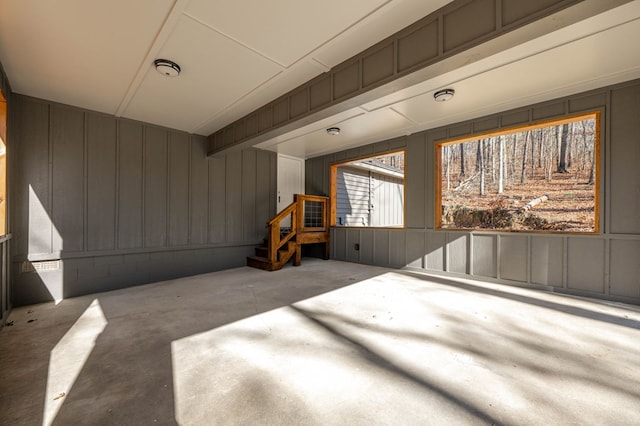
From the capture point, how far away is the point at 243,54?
2.63m

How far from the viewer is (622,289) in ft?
10.8

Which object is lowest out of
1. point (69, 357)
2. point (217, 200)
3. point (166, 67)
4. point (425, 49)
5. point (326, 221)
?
point (69, 357)

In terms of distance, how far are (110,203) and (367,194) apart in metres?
7.25

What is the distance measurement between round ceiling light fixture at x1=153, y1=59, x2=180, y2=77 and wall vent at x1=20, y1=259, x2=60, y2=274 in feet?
10.1

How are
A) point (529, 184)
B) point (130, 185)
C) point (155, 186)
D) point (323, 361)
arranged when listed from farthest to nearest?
point (529, 184), point (155, 186), point (130, 185), point (323, 361)

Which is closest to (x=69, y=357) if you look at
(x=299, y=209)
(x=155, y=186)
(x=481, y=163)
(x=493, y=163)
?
(x=155, y=186)

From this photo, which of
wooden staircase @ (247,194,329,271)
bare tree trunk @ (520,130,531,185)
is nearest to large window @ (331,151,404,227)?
wooden staircase @ (247,194,329,271)

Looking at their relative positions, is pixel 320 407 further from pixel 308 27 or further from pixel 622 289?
pixel 622 289

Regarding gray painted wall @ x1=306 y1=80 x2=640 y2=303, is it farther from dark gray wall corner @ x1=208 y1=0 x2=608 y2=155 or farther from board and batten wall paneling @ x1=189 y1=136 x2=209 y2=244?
board and batten wall paneling @ x1=189 y1=136 x2=209 y2=244

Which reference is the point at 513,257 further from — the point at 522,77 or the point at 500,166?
the point at 500,166

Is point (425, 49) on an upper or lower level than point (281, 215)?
upper

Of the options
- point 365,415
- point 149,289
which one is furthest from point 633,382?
point 149,289

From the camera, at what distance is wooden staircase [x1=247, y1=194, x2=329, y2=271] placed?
5395 mm

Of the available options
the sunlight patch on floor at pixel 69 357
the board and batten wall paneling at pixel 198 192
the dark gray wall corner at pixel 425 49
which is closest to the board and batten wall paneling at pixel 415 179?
the dark gray wall corner at pixel 425 49
